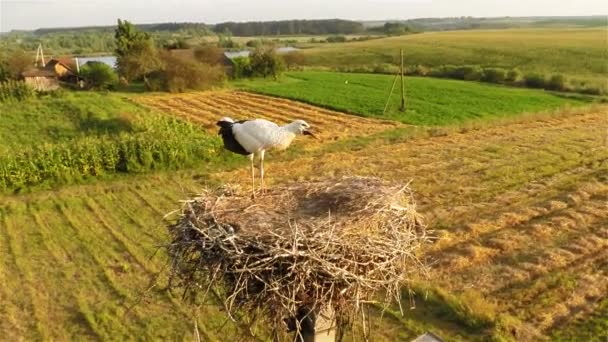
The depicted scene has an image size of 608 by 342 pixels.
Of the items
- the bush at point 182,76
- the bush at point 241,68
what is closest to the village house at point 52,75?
the bush at point 182,76

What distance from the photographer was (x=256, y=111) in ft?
100

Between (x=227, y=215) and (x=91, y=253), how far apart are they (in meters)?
8.44

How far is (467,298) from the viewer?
9.70 metres

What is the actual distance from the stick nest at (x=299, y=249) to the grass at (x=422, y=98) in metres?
22.2

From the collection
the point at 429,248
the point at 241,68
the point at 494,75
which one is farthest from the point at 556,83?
the point at 429,248

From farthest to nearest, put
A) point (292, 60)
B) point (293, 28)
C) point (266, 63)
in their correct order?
point (293, 28)
point (292, 60)
point (266, 63)

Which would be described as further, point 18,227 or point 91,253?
point 18,227

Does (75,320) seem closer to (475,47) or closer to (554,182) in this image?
(554,182)

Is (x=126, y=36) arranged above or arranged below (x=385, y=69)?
above

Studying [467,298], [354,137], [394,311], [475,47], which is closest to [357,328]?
[394,311]

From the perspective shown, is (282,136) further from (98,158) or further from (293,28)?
(293,28)

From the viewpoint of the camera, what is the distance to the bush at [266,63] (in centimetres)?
4628

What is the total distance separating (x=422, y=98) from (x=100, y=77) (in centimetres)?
2290

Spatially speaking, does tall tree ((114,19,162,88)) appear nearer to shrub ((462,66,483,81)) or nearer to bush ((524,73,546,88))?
shrub ((462,66,483,81))
